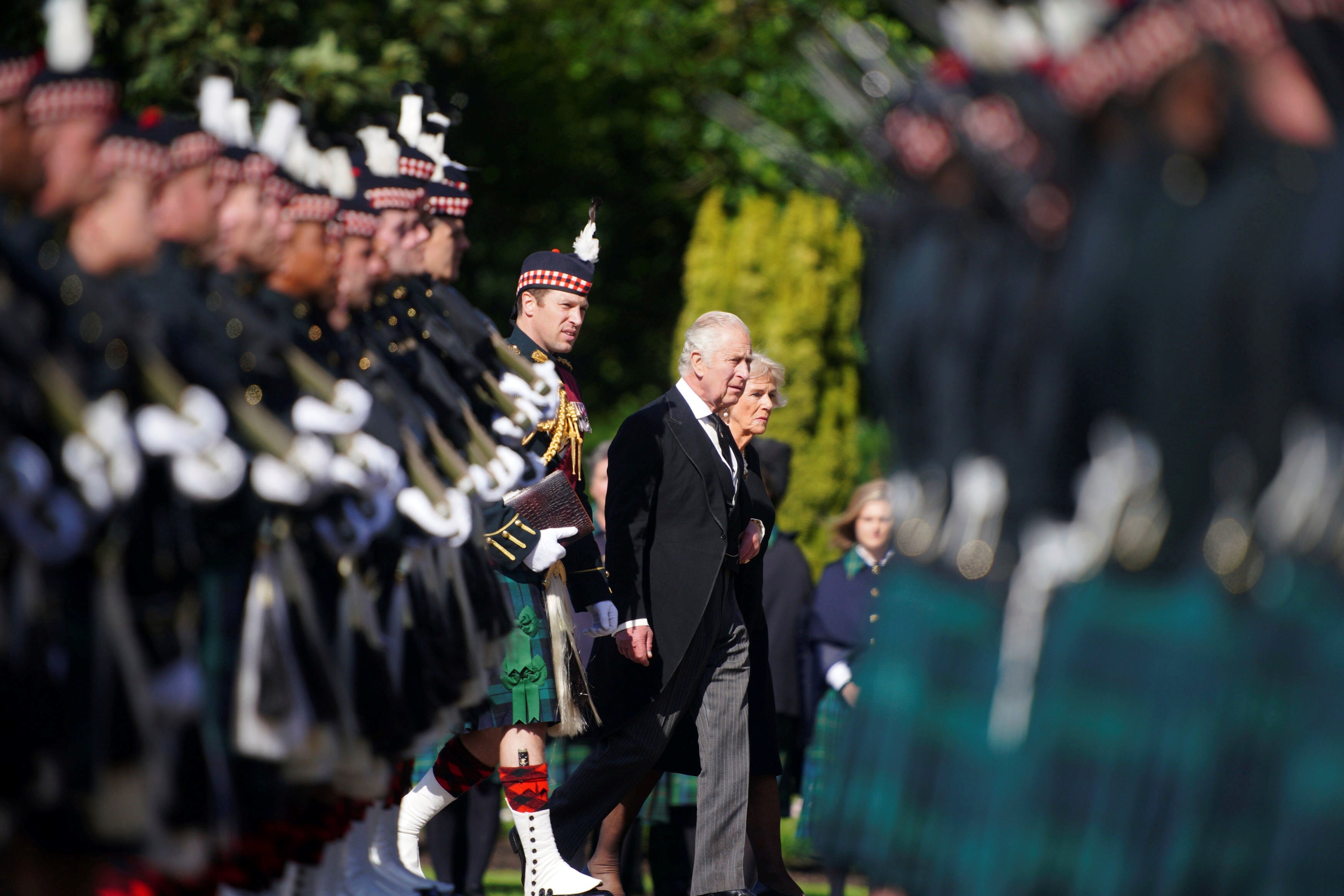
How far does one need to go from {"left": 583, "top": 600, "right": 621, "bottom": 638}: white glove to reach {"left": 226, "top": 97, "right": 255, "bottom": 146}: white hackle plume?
2.00m

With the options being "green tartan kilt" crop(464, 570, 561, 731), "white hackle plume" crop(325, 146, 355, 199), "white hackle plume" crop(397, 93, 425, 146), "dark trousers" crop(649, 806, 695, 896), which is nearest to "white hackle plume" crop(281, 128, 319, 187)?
"white hackle plume" crop(325, 146, 355, 199)

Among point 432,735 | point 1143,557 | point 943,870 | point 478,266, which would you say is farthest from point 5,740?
point 478,266

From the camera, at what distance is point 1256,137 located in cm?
289

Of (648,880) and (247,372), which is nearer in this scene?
(247,372)

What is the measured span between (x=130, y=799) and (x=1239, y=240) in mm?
2201

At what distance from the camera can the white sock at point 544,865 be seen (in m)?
4.96

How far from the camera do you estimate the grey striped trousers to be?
5230mm

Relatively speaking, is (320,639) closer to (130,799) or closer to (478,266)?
(130,799)

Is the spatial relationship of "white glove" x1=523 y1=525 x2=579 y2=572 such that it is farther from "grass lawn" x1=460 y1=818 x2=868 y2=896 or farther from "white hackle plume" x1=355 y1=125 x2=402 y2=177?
"grass lawn" x1=460 y1=818 x2=868 y2=896

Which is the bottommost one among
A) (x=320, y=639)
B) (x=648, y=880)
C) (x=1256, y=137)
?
(x=648, y=880)

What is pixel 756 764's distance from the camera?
570 cm

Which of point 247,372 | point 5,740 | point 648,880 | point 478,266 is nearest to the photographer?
point 5,740

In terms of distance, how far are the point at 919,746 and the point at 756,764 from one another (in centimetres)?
246

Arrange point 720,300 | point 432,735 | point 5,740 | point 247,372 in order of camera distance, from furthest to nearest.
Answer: point 720,300, point 432,735, point 247,372, point 5,740
